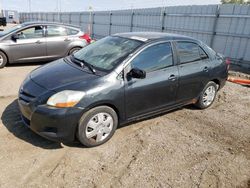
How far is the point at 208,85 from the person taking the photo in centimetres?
542

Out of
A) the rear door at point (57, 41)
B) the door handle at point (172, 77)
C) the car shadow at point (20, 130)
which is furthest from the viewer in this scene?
the rear door at point (57, 41)

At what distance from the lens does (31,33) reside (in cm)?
873

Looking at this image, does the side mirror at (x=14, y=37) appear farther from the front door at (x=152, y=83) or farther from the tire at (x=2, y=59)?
the front door at (x=152, y=83)

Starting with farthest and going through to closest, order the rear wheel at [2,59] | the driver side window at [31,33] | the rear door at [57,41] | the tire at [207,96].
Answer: the rear door at [57,41]
the driver side window at [31,33]
the rear wheel at [2,59]
the tire at [207,96]

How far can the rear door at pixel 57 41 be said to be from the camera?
898 cm

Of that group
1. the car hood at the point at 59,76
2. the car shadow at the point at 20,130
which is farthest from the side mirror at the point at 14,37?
the car hood at the point at 59,76

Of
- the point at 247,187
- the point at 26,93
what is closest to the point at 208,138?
the point at 247,187

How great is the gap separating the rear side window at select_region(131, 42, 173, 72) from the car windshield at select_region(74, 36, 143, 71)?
0.62 feet

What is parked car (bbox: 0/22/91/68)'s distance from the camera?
27.6 feet

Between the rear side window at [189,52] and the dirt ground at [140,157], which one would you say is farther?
the rear side window at [189,52]

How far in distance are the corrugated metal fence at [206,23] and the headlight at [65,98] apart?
8501 mm

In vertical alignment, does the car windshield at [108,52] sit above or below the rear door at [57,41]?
above

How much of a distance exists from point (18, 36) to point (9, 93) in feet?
11.1

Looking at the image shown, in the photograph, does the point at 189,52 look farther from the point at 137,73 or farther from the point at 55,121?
the point at 55,121
